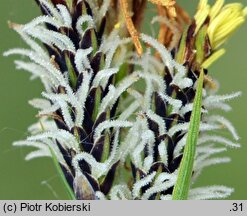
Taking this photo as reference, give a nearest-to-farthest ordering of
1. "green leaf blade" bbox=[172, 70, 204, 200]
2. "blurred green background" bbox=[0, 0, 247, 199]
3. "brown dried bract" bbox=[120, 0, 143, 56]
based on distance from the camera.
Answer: "green leaf blade" bbox=[172, 70, 204, 200]
"brown dried bract" bbox=[120, 0, 143, 56]
"blurred green background" bbox=[0, 0, 247, 199]

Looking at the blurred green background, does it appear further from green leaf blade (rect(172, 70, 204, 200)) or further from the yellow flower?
green leaf blade (rect(172, 70, 204, 200))

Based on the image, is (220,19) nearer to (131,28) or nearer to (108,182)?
(131,28)

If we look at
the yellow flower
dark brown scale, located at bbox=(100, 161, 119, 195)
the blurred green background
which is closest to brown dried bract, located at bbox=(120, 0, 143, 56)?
the yellow flower

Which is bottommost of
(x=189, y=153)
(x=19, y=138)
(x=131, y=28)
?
(x=189, y=153)

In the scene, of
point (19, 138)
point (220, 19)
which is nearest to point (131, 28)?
point (220, 19)

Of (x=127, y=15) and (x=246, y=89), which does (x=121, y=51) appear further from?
(x=246, y=89)

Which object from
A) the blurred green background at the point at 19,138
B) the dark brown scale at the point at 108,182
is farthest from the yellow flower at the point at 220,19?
the blurred green background at the point at 19,138
